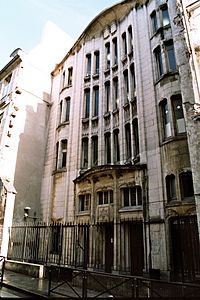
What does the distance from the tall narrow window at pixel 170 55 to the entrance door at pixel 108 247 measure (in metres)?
9.39

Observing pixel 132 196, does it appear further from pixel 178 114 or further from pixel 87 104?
pixel 87 104

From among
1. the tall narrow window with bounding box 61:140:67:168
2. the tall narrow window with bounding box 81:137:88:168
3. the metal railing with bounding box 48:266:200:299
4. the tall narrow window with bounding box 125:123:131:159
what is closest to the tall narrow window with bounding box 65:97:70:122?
the tall narrow window with bounding box 61:140:67:168

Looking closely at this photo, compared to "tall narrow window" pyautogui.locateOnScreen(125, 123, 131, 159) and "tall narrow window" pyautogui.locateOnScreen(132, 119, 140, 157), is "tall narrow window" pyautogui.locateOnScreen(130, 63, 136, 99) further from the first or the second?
"tall narrow window" pyautogui.locateOnScreen(125, 123, 131, 159)

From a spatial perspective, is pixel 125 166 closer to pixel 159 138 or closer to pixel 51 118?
pixel 159 138

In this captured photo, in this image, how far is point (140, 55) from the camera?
51.9 ft

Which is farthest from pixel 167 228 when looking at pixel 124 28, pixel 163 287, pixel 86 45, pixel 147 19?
pixel 86 45

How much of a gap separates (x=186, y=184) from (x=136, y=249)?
4.21 m

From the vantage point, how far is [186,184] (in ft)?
36.6

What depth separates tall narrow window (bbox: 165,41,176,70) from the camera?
13548 millimetres

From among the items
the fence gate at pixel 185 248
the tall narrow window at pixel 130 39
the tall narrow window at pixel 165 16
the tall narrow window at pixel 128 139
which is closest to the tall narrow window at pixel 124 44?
the tall narrow window at pixel 130 39

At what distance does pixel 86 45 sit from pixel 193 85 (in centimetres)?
1396

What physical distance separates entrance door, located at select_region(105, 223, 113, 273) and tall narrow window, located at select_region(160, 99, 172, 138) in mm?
5889

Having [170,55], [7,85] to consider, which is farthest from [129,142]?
[7,85]

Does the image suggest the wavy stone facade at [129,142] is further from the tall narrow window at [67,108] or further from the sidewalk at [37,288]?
the sidewalk at [37,288]
